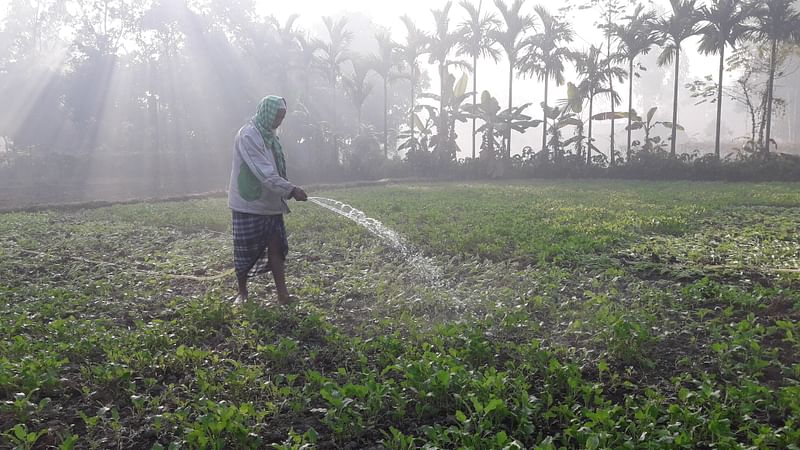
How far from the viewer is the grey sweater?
4.93 metres

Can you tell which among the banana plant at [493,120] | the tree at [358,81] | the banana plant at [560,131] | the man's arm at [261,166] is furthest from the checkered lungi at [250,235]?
the tree at [358,81]

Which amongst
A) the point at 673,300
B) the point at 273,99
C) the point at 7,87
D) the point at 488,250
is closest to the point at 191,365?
the point at 273,99

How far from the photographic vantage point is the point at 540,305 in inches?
186

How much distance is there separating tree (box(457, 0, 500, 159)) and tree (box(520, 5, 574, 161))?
1.65 m

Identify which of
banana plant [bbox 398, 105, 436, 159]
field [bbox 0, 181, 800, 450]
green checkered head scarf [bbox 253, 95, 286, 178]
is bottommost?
field [bbox 0, 181, 800, 450]

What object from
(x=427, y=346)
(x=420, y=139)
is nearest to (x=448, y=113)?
(x=420, y=139)

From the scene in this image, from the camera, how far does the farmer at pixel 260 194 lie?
16.4ft

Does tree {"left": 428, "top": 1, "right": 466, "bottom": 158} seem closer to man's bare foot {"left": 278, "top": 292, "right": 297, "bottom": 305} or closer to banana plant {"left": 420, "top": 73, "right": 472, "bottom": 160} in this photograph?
banana plant {"left": 420, "top": 73, "right": 472, "bottom": 160}

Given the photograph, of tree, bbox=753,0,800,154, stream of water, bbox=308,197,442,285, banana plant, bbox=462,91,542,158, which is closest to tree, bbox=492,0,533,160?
banana plant, bbox=462,91,542,158

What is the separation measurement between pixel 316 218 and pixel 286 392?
312 inches

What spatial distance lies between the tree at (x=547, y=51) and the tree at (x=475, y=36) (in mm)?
1648

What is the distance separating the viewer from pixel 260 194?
5113mm

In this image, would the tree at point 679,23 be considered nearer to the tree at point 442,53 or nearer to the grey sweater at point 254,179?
the tree at point 442,53

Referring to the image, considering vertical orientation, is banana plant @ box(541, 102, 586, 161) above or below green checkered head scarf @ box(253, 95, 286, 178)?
above
